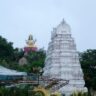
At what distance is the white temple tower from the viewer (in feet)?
149

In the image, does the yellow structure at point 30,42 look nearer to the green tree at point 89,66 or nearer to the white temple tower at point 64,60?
the green tree at point 89,66

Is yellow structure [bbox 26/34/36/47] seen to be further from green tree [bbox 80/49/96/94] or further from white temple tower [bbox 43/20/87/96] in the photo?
white temple tower [bbox 43/20/87/96]

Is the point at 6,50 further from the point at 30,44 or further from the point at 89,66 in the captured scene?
the point at 89,66

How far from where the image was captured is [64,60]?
46.6 m

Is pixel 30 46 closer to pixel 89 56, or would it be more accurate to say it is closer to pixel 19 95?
pixel 89 56

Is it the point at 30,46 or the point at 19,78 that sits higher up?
the point at 30,46

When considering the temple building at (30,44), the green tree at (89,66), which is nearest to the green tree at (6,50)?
the temple building at (30,44)

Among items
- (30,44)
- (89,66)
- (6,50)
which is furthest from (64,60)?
(30,44)

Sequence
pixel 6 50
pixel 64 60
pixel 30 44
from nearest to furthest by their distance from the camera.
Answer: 1. pixel 64 60
2. pixel 6 50
3. pixel 30 44

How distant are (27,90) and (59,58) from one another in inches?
927

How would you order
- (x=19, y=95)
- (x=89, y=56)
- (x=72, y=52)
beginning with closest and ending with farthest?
(x=19, y=95)
(x=72, y=52)
(x=89, y=56)

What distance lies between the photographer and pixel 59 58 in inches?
1843

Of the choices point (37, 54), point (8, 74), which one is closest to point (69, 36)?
point (37, 54)

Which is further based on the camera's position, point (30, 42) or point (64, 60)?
point (30, 42)
